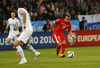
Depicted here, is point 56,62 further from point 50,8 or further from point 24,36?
point 50,8

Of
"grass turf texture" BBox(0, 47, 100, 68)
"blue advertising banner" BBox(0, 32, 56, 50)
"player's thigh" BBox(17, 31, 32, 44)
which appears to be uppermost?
"player's thigh" BBox(17, 31, 32, 44)

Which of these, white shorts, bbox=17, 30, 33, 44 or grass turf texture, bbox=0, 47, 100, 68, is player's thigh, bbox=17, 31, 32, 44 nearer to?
white shorts, bbox=17, 30, 33, 44

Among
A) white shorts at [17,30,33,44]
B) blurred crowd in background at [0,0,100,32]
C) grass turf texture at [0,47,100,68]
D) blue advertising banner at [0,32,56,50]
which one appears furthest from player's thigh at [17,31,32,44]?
blue advertising banner at [0,32,56,50]

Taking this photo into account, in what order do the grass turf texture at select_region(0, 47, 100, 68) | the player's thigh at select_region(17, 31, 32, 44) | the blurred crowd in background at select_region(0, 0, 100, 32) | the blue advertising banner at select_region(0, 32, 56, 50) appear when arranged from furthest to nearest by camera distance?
the blurred crowd in background at select_region(0, 0, 100, 32) → the blue advertising banner at select_region(0, 32, 56, 50) → the player's thigh at select_region(17, 31, 32, 44) → the grass turf texture at select_region(0, 47, 100, 68)

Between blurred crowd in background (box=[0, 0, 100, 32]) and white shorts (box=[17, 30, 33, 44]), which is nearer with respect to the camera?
white shorts (box=[17, 30, 33, 44])

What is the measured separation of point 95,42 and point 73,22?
7.41 feet

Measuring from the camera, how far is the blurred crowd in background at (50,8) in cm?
2055

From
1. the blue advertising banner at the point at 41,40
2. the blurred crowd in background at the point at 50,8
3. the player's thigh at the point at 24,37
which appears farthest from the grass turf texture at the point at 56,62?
the blurred crowd in background at the point at 50,8

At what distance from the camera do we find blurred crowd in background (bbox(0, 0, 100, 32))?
2055 centimetres

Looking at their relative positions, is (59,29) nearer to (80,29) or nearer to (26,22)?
(26,22)

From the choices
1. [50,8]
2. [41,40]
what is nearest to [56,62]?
[41,40]

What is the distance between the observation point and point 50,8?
22.0 metres

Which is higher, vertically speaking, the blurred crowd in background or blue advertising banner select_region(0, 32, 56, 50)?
the blurred crowd in background

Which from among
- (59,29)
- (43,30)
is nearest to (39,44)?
(43,30)
